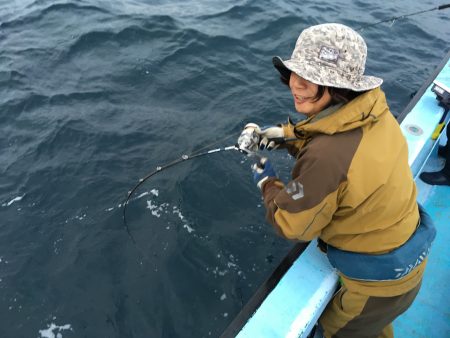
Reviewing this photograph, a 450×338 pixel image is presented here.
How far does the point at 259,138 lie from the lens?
3047 mm

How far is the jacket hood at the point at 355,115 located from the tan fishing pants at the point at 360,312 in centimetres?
112

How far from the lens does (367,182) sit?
1870 mm

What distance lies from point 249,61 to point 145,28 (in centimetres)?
284

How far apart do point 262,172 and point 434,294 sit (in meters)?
2.20

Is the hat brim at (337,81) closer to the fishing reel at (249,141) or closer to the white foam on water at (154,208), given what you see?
the fishing reel at (249,141)

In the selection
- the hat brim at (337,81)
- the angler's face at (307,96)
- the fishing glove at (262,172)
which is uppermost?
the hat brim at (337,81)

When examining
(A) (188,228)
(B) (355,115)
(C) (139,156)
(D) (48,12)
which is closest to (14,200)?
(C) (139,156)

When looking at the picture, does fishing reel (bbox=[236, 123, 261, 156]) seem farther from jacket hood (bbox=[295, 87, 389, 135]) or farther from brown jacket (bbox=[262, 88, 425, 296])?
jacket hood (bbox=[295, 87, 389, 135])

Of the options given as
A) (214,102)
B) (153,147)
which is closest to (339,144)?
(153,147)

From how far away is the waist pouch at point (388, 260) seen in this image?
82.4 inches

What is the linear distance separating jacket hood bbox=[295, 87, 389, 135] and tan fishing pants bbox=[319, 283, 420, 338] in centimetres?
112

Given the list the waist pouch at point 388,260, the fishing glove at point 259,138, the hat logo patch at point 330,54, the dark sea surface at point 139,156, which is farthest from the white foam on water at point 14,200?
the hat logo patch at point 330,54

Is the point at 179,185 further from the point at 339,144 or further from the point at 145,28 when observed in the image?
the point at 145,28

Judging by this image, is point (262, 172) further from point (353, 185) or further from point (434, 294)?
point (434, 294)
